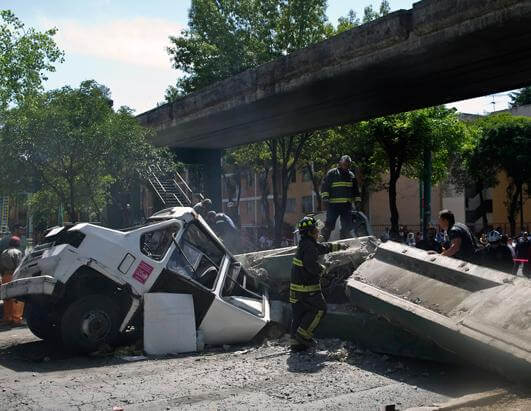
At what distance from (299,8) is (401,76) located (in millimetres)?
9074

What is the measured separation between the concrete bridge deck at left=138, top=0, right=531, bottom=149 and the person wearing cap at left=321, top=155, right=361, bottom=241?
326cm

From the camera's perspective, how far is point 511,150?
3559cm

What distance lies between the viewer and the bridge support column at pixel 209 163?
23844 millimetres

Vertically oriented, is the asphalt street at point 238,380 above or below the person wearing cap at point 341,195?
below

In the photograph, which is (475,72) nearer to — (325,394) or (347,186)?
(347,186)

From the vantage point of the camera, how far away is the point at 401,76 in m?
13.5

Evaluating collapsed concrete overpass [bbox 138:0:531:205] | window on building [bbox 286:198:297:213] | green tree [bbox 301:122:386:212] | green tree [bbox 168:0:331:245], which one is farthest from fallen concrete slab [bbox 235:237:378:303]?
window on building [bbox 286:198:297:213]

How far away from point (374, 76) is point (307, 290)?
728 cm

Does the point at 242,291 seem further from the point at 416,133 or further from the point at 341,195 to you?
the point at 416,133

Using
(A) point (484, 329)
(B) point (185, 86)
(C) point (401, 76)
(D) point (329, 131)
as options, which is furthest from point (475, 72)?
(B) point (185, 86)

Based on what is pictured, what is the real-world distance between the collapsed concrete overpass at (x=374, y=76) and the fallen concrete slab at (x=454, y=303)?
473 cm

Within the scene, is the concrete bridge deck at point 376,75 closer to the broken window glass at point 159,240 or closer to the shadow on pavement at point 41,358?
the broken window glass at point 159,240

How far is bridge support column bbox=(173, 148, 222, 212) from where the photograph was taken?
23844 millimetres

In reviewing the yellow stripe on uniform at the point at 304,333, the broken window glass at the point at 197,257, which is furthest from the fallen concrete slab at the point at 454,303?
the broken window glass at the point at 197,257
